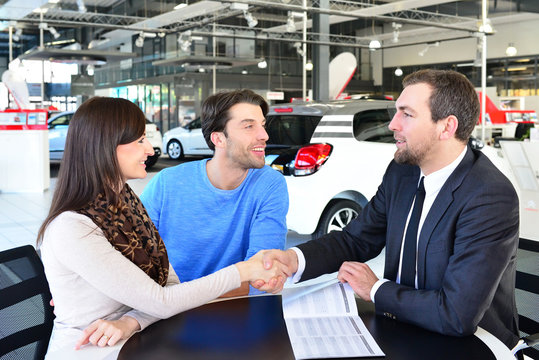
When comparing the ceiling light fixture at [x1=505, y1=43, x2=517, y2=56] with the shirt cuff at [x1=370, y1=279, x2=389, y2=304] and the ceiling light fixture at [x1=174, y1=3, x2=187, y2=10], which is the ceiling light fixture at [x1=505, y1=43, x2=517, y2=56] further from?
the shirt cuff at [x1=370, y1=279, x2=389, y2=304]

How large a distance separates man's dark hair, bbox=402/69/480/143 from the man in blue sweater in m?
0.80

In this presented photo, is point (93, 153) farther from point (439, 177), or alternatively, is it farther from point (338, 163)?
point (338, 163)

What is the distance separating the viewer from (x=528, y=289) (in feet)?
6.38

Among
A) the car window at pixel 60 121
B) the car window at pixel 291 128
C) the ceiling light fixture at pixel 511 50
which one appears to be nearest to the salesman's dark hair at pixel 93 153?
the car window at pixel 291 128

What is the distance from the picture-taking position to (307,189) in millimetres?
5297

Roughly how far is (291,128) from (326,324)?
14.7 feet

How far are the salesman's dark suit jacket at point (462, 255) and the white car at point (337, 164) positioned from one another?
10.8 feet

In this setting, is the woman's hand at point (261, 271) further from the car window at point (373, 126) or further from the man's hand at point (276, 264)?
the car window at point (373, 126)

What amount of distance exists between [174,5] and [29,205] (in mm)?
10398

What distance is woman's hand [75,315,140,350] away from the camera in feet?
4.64

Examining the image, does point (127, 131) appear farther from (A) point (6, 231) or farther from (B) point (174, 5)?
(B) point (174, 5)

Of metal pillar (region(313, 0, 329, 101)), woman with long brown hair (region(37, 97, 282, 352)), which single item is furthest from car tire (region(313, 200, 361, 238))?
metal pillar (region(313, 0, 329, 101))

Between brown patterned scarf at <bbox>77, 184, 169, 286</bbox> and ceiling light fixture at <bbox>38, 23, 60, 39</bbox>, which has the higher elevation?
ceiling light fixture at <bbox>38, 23, 60, 39</bbox>

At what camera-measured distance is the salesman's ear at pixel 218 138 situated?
8.07ft
